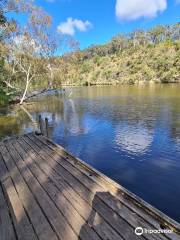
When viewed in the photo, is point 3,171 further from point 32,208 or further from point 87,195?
point 87,195

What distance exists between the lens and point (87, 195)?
455 cm

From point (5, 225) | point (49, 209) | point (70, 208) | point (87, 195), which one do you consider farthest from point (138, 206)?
point (5, 225)

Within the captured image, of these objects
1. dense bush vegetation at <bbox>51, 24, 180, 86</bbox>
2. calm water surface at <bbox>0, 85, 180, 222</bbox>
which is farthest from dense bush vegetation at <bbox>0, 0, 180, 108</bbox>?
calm water surface at <bbox>0, 85, 180, 222</bbox>

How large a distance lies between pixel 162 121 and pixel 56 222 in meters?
13.1

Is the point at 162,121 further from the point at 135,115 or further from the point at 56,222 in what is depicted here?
the point at 56,222

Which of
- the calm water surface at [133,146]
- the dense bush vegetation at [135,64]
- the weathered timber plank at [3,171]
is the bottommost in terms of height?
the calm water surface at [133,146]

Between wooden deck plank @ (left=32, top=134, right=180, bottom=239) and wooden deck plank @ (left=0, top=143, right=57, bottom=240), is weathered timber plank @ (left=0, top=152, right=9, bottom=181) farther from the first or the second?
wooden deck plank @ (left=32, top=134, right=180, bottom=239)

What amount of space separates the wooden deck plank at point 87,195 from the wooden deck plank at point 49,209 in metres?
0.64

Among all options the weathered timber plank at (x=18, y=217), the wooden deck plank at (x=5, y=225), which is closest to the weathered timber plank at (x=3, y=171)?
the weathered timber plank at (x=18, y=217)

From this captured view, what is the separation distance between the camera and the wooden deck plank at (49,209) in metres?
3.46

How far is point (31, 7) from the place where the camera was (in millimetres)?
27000

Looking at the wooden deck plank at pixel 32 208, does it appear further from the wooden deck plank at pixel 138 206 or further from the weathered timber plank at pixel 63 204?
the wooden deck plank at pixel 138 206

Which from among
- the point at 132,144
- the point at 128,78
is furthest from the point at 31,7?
the point at 128,78

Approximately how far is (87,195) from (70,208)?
55 centimetres
